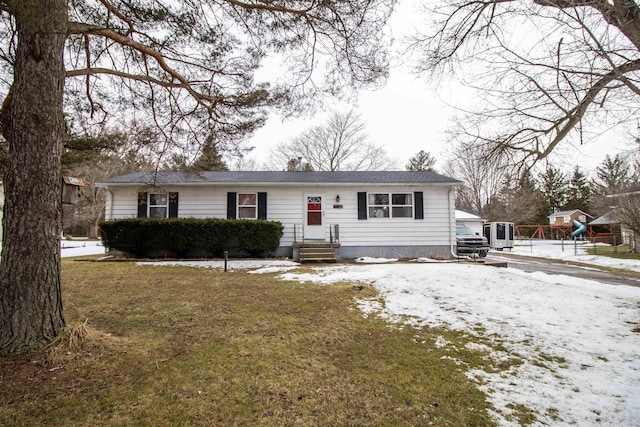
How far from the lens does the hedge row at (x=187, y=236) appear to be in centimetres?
966

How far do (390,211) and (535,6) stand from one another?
755cm

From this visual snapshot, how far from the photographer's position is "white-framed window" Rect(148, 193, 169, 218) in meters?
11.0

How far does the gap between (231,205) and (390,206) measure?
5.89 m

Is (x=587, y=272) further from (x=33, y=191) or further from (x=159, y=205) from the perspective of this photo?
(x=159, y=205)

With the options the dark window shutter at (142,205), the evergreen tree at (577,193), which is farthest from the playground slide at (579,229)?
the dark window shutter at (142,205)

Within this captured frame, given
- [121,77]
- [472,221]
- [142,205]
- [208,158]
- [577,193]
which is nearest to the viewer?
[121,77]

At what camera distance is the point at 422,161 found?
37.2 m

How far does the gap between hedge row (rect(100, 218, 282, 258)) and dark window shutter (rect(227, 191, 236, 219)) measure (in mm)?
1005

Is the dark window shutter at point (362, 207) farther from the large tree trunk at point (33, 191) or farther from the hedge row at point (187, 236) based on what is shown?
the large tree trunk at point (33, 191)

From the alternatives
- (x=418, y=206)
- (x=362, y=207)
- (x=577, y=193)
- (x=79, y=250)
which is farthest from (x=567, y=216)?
(x=79, y=250)

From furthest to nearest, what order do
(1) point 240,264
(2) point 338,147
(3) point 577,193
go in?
(3) point 577,193 < (2) point 338,147 < (1) point 240,264

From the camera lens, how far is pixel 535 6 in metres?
4.25

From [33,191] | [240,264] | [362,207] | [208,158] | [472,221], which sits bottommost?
[240,264]

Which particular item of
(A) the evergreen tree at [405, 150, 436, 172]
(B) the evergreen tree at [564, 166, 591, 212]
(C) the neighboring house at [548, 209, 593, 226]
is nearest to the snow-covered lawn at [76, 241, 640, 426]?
(A) the evergreen tree at [405, 150, 436, 172]
